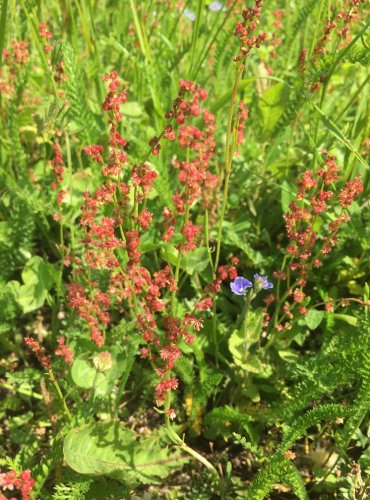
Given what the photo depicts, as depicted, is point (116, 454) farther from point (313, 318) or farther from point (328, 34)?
point (328, 34)

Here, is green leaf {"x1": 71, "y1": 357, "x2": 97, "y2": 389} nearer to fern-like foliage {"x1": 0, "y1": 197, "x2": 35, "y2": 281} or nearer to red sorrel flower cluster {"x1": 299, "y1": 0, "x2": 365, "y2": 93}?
fern-like foliage {"x1": 0, "y1": 197, "x2": 35, "y2": 281}

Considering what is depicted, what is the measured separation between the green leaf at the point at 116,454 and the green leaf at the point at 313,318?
545 mm

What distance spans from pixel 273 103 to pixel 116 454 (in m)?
1.39

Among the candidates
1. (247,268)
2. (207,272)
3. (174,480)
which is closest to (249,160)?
(247,268)

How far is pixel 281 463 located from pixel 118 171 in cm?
78

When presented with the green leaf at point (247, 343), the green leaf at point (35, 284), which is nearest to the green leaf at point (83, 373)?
the green leaf at point (35, 284)

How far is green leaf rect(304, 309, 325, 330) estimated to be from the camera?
1.59 meters

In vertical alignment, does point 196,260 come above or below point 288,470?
above

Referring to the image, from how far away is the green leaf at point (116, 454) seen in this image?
1.36 m

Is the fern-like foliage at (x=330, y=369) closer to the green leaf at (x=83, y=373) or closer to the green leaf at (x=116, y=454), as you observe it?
the green leaf at (x=116, y=454)

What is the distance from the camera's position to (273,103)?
205 cm

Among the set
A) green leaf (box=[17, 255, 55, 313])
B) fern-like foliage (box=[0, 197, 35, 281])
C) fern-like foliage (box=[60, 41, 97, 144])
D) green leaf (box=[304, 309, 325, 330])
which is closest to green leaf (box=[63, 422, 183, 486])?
green leaf (box=[17, 255, 55, 313])

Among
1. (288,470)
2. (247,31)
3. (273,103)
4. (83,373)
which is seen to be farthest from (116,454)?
(273,103)

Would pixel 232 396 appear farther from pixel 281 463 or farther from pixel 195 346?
pixel 281 463
